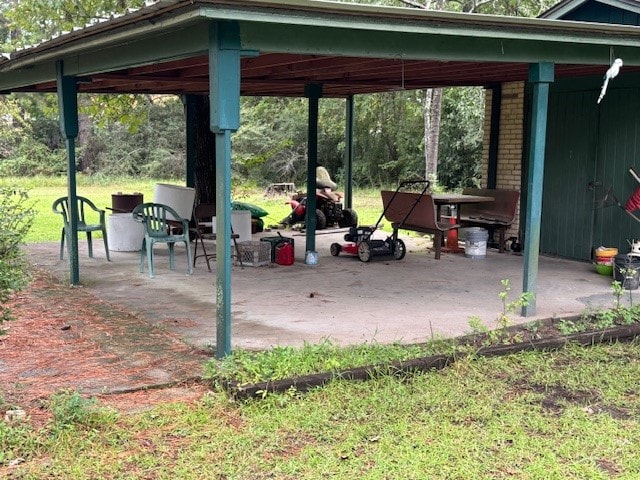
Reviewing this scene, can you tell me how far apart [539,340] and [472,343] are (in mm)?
558

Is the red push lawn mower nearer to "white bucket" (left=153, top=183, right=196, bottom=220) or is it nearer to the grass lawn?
"white bucket" (left=153, top=183, right=196, bottom=220)

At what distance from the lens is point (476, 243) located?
32.3ft

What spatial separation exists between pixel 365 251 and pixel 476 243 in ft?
5.07

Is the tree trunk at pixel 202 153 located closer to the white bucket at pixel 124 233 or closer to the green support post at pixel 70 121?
the white bucket at pixel 124 233

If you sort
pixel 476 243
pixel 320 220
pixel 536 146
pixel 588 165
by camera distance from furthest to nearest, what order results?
pixel 320 220 < pixel 476 243 < pixel 588 165 < pixel 536 146

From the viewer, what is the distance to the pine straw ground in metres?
4.55

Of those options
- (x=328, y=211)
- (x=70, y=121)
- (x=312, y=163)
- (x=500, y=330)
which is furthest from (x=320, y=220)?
(x=500, y=330)

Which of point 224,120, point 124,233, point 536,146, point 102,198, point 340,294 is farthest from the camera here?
point 102,198

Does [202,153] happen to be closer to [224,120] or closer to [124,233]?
[124,233]

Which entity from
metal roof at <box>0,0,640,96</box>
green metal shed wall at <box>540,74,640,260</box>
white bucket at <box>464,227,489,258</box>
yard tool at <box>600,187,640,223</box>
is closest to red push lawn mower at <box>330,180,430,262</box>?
white bucket at <box>464,227,489,258</box>

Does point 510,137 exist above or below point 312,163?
above

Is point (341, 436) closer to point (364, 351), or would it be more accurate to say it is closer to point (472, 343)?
point (364, 351)

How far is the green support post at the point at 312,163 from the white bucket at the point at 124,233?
2578 millimetres

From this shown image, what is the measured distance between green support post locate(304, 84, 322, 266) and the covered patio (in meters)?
0.19
